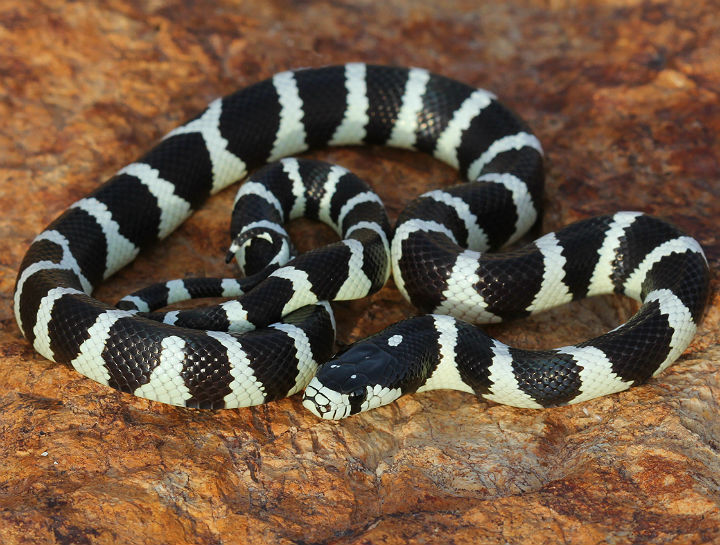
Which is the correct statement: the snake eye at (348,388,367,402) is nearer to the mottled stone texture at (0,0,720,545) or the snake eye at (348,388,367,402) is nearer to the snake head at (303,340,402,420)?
the snake head at (303,340,402,420)

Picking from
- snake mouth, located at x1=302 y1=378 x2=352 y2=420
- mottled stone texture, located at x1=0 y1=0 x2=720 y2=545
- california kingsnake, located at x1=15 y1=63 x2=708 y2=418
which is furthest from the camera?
california kingsnake, located at x1=15 y1=63 x2=708 y2=418

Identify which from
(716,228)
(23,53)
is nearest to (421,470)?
(716,228)

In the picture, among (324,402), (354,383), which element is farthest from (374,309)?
(324,402)

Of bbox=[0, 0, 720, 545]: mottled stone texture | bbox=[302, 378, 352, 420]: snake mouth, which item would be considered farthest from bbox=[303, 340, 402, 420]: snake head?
bbox=[0, 0, 720, 545]: mottled stone texture

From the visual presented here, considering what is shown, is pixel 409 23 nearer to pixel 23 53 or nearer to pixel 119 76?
pixel 119 76

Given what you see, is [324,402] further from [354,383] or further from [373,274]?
[373,274]

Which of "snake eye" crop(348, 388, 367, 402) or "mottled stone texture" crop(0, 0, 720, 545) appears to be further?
"snake eye" crop(348, 388, 367, 402)
